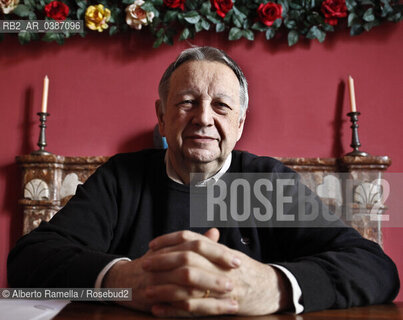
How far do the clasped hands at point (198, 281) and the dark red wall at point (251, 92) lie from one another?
127cm

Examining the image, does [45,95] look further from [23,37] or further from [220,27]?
[220,27]

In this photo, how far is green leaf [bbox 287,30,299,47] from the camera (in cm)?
186

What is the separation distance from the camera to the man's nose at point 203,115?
1012 millimetres

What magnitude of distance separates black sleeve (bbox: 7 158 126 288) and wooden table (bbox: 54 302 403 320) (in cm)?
6

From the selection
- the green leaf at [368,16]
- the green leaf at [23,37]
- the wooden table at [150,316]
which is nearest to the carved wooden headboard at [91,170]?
the green leaf at [23,37]

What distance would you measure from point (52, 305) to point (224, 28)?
1.63 meters

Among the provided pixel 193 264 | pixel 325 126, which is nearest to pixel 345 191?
pixel 325 126

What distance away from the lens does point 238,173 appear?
1111 mm

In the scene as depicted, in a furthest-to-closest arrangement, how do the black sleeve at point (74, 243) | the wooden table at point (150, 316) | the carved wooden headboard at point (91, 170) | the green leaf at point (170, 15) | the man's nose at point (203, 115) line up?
the green leaf at point (170, 15) → the carved wooden headboard at point (91, 170) → the man's nose at point (203, 115) → the black sleeve at point (74, 243) → the wooden table at point (150, 316)

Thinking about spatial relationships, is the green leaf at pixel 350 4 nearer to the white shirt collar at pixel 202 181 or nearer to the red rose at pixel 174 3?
the red rose at pixel 174 3

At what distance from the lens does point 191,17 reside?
5.95 feet

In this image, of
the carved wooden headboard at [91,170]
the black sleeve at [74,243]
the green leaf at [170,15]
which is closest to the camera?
the black sleeve at [74,243]

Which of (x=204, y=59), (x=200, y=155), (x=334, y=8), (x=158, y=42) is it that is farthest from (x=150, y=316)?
(x=334, y=8)

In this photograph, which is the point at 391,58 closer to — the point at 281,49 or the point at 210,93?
the point at 281,49
